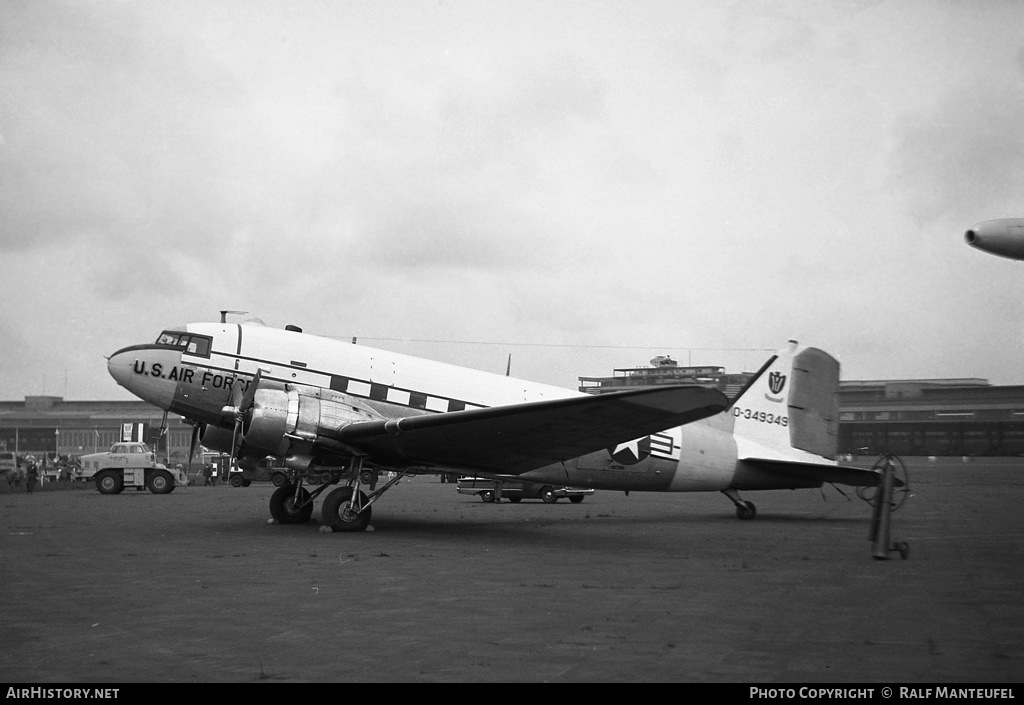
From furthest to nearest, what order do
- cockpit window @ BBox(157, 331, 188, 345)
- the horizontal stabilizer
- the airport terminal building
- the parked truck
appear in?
the parked truck
the airport terminal building
the horizontal stabilizer
cockpit window @ BBox(157, 331, 188, 345)

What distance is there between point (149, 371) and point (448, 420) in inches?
269

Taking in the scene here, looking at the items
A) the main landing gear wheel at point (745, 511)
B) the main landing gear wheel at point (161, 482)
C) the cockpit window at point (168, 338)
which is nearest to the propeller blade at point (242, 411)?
the cockpit window at point (168, 338)

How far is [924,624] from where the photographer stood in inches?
279

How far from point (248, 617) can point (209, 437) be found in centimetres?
1095

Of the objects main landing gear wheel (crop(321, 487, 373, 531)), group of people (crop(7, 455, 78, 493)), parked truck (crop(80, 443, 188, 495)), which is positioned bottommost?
group of people (crop(7, 455, 78, 493))

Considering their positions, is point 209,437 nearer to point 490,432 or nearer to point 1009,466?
point 490,432

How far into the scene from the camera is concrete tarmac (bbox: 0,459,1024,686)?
18.1 ft

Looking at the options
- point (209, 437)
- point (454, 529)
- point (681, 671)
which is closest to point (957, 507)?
point (454, 529)

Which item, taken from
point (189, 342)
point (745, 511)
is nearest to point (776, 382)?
point (745, 511)

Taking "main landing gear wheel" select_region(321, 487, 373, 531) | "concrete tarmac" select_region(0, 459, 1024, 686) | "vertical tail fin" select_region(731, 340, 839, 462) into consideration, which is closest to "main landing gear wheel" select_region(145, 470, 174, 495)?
"concrete tarmac" select_region(0, 459, 1024, 686)

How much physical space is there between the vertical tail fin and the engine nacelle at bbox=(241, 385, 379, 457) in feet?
31.6

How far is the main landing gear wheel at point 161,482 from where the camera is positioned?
3628 centimetres

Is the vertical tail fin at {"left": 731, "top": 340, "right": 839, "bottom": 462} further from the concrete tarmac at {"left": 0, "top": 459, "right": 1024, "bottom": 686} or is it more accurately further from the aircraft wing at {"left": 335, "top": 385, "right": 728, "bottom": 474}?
the aircraft wing at {"left": 335, "top": 385, "right": 728, "bottom": 474}
